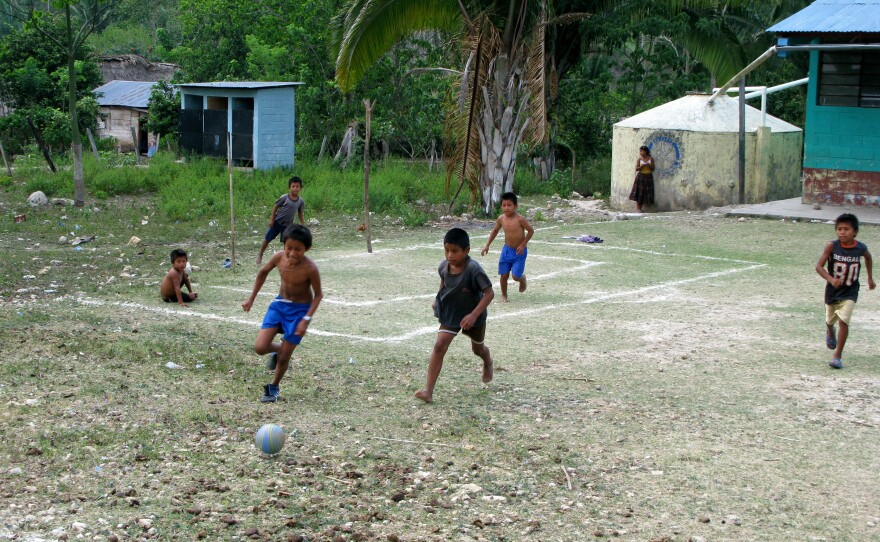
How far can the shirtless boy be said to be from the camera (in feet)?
34.3

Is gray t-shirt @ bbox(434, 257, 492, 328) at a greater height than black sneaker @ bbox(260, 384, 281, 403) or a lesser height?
greater

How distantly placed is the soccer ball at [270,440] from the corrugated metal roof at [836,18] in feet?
47.0

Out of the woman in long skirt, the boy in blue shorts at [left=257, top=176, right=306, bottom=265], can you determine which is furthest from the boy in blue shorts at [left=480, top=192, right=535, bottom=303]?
the woman in long skirt

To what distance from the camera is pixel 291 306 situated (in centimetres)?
714

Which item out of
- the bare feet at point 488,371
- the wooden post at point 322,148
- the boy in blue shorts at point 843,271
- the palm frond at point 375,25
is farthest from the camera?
the wooden post at point 322,148

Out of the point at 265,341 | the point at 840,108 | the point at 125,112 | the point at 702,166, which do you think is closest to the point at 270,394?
the point at 265,341

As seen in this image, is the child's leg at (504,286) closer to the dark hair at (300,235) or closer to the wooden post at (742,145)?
the dark hair at (300,235)

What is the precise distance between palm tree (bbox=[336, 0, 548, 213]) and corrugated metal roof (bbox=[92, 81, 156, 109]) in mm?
18757

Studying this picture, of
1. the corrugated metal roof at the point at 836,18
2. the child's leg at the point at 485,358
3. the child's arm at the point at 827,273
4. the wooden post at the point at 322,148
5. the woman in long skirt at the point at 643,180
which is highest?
the corrugated metal roof at the point at 836,18

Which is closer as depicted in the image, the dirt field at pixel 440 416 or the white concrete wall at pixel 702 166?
the dirt field at pixel 440 416

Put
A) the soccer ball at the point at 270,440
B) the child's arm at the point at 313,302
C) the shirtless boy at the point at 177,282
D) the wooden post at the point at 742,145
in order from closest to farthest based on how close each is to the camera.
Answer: the soccer ball at the point at 270,440 → the child's arm at the point at 313,302 → the shirtless boy at the point at 177,282 → the wooden post at the point at 742,145

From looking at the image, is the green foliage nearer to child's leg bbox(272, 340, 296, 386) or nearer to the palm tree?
the palm tree

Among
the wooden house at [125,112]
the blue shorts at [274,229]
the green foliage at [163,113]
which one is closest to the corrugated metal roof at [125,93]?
the wooden house at [125,112]

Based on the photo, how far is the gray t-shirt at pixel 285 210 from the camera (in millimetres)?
13258
